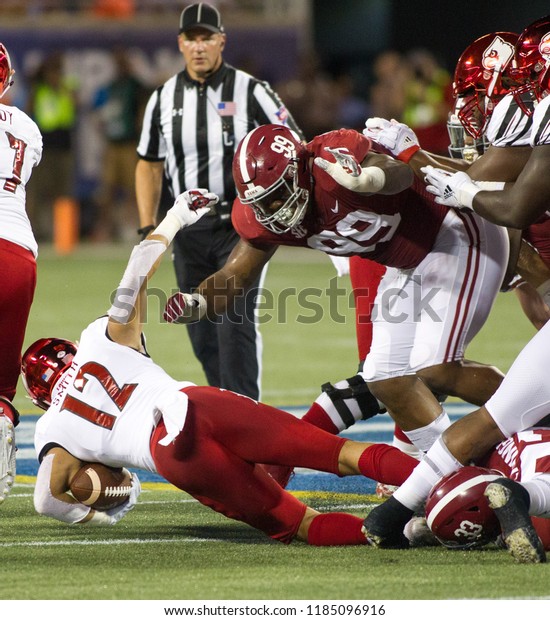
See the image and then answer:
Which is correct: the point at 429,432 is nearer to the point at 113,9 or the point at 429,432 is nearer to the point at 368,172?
the point at 368,172

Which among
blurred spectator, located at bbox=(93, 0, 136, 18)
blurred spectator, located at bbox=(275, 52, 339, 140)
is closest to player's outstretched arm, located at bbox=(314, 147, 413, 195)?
blurred spectator, located at bbox=(275, 52, 339, 140)

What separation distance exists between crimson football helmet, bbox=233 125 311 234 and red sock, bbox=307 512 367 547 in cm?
98

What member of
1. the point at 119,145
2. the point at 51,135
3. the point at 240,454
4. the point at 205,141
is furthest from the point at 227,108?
the point at 51,135

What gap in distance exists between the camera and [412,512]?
12.5 feet

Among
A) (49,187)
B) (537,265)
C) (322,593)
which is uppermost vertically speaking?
(537,265)

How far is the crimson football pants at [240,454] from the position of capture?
383 cm

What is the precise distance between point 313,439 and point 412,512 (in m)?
0.38

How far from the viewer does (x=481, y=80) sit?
473 centimetres

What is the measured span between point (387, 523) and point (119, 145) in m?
11.1

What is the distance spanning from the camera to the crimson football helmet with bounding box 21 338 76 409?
14.4 feet

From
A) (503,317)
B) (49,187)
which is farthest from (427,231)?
(49,187)

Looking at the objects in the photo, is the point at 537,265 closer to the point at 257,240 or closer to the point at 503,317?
the point at 257,240

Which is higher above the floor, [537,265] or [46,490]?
[537,265]

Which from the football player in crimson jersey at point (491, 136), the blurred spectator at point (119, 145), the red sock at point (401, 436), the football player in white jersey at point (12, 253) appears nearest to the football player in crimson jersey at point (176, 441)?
the football player in white jersey at point (12, 253)
